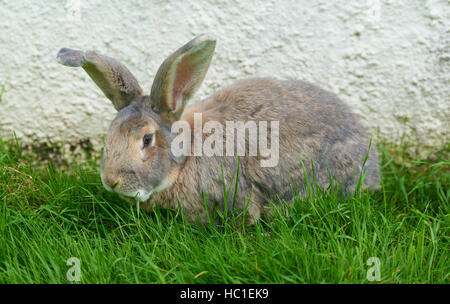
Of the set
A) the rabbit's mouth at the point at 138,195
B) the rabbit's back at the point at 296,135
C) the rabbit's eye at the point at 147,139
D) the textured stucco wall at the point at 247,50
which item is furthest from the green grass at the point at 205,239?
the textured stucco wall at the point at 247,50

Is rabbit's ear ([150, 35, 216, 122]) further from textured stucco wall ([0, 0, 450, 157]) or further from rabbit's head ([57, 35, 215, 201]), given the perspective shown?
textured stucco wall ([0, 0, 450, 157])

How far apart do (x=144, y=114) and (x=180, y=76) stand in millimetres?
364

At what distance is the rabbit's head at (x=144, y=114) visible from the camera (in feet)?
10.3

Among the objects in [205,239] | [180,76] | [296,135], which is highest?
[180,76]

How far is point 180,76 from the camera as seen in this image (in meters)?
3.37

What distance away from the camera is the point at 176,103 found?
11.3 feet

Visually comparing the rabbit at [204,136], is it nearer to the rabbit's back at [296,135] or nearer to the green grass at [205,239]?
the rabbit's back at [296,135]

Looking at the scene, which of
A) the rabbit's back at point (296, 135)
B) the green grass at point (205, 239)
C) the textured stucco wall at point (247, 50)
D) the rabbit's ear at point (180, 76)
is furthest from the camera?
the textured stucco wall at point (247, 50)

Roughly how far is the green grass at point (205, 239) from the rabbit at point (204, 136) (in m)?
0.21

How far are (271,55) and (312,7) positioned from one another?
579mm

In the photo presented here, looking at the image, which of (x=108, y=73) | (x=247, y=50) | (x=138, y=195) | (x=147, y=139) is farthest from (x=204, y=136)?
(x=247, y=50)

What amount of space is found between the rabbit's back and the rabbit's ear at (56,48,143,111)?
577 millimetres

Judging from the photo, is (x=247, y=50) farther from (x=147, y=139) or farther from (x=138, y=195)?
(x=138, y=195)

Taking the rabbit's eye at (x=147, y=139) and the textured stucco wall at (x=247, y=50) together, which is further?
the textured stucco wall at (x=247, y=50)
